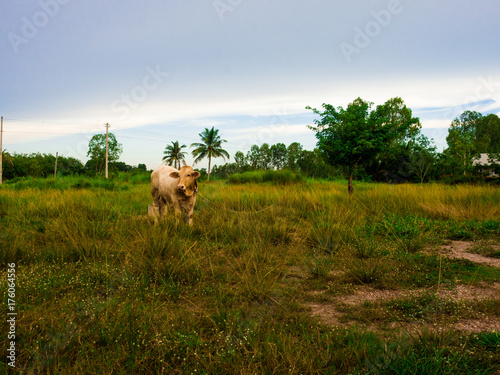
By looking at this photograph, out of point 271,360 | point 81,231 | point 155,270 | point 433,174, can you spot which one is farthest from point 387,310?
point 433,174

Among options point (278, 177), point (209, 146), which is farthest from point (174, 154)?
point (278, 177)

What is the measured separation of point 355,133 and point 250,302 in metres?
11.8

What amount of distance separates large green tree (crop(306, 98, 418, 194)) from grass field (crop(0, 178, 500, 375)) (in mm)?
7611

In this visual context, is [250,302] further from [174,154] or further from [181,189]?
[174,154]

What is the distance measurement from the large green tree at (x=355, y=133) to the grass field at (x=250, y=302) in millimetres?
7611

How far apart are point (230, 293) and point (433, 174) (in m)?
35.9

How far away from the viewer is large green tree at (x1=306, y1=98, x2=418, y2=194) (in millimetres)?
13062

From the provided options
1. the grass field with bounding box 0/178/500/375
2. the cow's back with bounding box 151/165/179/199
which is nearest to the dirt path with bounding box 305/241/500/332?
the grass field with bounding box 0/178/500/375

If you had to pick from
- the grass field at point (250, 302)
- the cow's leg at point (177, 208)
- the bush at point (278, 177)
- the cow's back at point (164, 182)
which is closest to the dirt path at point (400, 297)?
the grass field at point (250, 302)

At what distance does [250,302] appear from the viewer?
9.83 ft

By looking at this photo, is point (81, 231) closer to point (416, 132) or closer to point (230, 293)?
point (230, 293)

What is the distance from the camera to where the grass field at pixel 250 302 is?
6.48 feet

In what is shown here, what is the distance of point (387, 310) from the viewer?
2.79 metres

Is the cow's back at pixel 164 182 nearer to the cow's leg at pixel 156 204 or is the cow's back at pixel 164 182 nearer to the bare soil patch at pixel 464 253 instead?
the cow's leg at pixel 156 204
